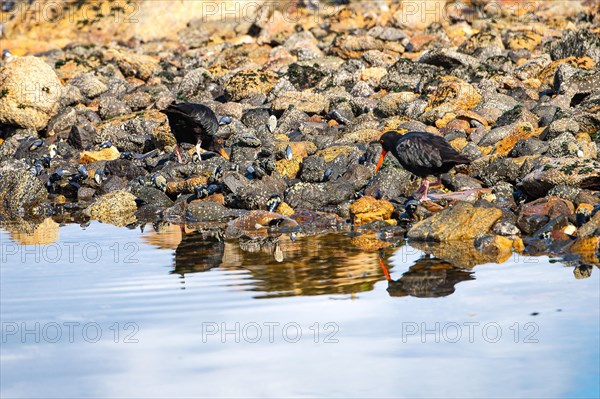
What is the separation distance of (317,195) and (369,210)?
45.3 inches

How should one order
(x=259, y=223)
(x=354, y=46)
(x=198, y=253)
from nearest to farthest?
1. (x=198, y=253)
2. (x=259, y=223)
3. (x=354, y=46)

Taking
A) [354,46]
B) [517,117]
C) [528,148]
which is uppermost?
[354,46]

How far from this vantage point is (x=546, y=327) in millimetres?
7539

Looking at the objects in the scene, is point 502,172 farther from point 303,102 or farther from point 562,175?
point 303,102

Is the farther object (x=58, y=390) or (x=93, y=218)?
(x=93, y=218)

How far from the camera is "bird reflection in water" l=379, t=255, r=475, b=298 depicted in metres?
8.87

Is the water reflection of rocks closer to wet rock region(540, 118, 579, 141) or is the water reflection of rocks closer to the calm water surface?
the calm water surface

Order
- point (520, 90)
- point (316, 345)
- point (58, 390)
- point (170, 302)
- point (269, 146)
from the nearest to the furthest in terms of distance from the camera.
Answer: point (58, 390) → point (316, 345) → point (170, 302) → point (269, 146) → point (520, 90)

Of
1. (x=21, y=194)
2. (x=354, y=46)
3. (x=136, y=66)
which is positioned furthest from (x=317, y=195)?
(x=136, y=66)

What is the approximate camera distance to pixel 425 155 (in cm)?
1278

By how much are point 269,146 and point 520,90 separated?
5894 millimetres

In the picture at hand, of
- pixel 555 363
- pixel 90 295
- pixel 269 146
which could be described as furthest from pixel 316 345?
pixel 269 146

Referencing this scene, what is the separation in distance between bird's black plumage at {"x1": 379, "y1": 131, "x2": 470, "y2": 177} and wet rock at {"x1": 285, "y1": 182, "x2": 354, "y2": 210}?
3.43 feet

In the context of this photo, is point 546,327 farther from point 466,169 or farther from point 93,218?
point 93,218
